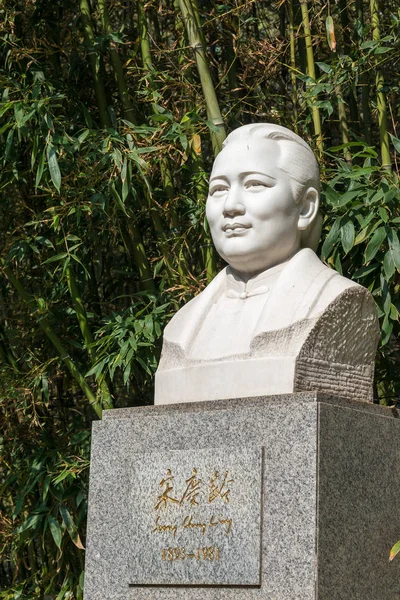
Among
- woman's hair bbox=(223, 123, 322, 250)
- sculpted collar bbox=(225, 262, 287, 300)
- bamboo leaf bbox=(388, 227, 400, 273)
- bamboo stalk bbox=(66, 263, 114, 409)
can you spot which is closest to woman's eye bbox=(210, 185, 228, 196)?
woman's hair bbox=(223, 123, 322, 250)

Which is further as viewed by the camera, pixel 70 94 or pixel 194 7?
pixel 70 94

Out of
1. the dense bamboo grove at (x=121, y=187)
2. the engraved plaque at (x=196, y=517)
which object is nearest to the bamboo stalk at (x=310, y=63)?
the dense bamboo grove at (x=121, y=187)

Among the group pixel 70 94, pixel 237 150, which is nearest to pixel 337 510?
pixel 237 150

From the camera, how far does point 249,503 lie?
10.4 feet

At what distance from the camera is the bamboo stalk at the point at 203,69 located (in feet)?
13.6

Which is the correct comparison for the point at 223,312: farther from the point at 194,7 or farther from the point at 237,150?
the point at 194,7

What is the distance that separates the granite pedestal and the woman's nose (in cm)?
60

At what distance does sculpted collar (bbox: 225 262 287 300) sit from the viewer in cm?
352

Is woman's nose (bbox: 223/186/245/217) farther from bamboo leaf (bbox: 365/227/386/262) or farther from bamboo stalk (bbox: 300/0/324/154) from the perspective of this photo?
bamboo stalk (bbox: 300/0/324/154)

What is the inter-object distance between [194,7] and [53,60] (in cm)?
92

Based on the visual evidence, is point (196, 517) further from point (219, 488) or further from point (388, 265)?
point (388, 265)

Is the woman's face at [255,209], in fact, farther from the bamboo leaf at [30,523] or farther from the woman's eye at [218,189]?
the bamboo leaf at [30,523]

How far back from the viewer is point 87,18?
4.73 metres

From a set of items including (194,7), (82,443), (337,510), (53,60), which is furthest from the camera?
(53,60)
